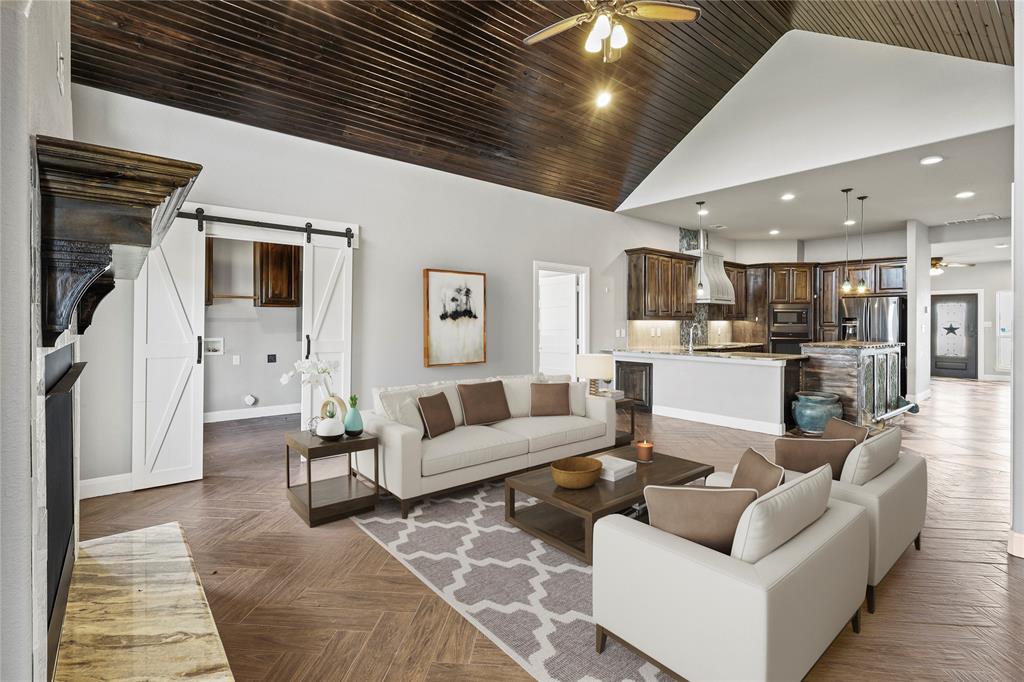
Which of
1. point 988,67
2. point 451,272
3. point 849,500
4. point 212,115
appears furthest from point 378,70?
point 988,67

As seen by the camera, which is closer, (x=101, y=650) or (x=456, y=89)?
(x=101, y=650)

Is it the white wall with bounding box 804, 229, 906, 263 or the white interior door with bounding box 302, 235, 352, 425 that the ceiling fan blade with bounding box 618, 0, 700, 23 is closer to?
the white interior door with bounding box 302, 235, 352, 425

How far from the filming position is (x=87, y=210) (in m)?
1.12

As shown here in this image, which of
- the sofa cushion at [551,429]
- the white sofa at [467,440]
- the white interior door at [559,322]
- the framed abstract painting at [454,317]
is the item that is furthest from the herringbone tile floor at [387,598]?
the white interior door at [559,322]

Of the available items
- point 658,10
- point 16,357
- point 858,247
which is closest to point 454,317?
point 658,10

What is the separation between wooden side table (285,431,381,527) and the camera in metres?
3.30

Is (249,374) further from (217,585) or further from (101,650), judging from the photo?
(101,650)

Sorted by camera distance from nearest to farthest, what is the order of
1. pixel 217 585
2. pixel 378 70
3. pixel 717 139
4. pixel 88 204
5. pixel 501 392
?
pixel 88 204 < pixel 217 585 < pixel 378 70 < pixel 501 392 < pixel 717 139

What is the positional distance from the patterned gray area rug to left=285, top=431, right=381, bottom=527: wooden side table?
0.41 feet

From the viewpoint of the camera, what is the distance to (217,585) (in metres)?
2.59

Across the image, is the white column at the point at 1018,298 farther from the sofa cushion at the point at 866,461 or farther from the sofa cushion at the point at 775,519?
the sofa cushion at the point at 775,519

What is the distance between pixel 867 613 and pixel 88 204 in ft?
10.7

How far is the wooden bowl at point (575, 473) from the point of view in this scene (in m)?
2.95

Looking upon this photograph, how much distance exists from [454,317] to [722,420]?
3.59m
